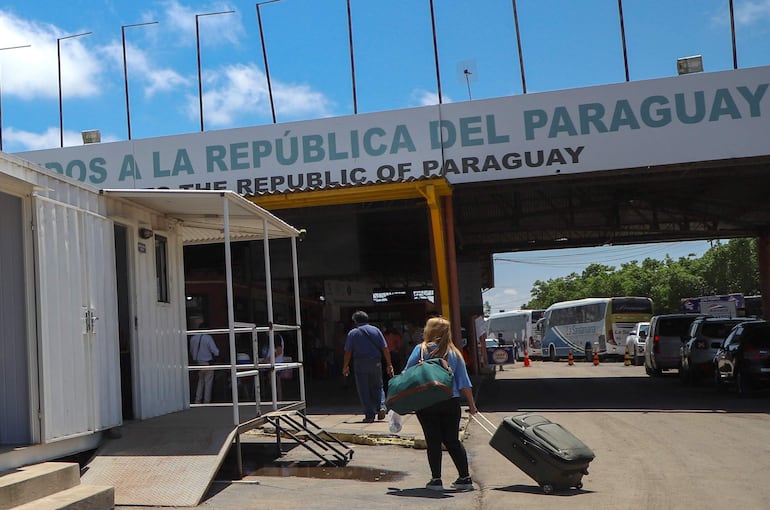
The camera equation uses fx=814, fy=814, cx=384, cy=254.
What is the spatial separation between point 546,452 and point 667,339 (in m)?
18.8

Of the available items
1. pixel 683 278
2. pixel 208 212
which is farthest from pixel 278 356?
pixel 683 278

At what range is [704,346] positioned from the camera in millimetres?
20828

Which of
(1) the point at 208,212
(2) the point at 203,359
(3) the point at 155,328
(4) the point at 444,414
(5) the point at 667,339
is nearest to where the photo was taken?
(4) the point at 444,414

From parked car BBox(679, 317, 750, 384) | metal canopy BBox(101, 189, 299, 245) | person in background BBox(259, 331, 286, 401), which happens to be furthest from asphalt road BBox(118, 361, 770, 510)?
parked car BBox(679, 317, 750, 384)

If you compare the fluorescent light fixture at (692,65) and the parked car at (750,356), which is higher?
the fluorescent light fixture at (692,65)

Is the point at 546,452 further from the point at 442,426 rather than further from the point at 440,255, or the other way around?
the point at 440,255

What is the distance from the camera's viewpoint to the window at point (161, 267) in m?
10.6

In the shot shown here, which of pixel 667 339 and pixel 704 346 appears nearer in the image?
pixel 704 346

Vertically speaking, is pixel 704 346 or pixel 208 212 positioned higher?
pixel 208 212

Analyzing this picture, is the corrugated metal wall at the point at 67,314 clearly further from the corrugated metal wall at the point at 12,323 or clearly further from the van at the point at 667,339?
the van at the point at 667,339

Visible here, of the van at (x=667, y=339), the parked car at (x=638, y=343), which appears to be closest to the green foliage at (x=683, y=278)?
the parked car at (x=638, y=343)

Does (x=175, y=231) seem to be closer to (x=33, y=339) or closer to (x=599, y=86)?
(x=33, y=339)

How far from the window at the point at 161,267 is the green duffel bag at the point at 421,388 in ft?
13.8

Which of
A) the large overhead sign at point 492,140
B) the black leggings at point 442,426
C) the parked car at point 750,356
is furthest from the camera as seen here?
the parked car at point 750,356
